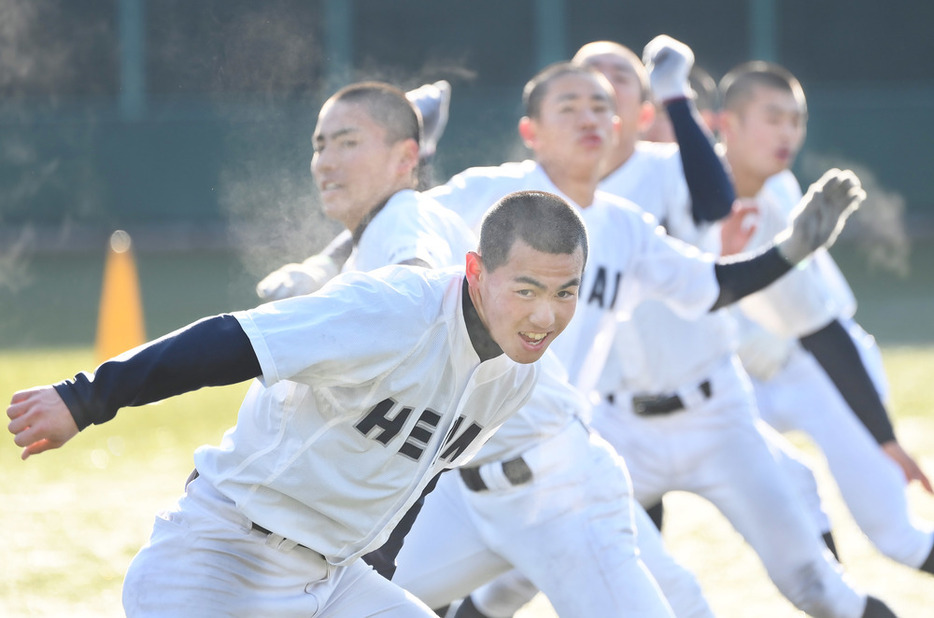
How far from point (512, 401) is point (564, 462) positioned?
68 cm

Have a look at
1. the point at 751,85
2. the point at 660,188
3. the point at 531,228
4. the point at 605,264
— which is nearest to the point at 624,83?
the point at 660,188

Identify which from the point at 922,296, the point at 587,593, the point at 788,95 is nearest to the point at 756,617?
the point at 587,593

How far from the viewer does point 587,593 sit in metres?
→ 4.45

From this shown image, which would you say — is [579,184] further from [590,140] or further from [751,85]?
[751,85]

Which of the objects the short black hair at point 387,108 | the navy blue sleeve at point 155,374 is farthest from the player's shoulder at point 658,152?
the navy blue sleeve at point 155,374

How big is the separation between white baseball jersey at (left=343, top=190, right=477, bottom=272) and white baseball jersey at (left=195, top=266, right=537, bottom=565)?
0.55m

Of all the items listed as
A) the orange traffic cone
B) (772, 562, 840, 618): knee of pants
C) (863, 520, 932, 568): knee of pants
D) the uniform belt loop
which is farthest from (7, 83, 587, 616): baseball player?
the orange traffic cone

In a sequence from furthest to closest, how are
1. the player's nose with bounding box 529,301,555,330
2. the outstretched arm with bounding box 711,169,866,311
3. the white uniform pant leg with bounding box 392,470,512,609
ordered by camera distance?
the outstretched arm with bounding box 711,169,866,311, the white uniform pant leg with bounding box 392,470,512,609, the player's nose with bounding box 529,301,555,330

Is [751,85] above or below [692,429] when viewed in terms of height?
above

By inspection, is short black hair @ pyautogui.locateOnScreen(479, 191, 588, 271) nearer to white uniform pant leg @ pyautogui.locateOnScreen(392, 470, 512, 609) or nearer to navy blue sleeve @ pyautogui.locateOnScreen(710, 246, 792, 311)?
white uniform pant leg @ pyautogui.locateOnScreen(392, 470, 512, 609)

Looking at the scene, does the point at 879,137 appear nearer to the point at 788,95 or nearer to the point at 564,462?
the point at 788,95

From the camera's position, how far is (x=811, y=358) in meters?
7.25

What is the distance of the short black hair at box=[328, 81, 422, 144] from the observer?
16.4 feet

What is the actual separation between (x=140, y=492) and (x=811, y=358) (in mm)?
4375
